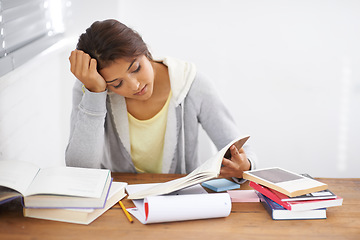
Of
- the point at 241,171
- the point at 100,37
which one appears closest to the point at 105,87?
the point at 100,37

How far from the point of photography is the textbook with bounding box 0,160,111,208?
93cm

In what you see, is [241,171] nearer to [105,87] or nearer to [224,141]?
[224,141]

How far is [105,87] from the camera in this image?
1.31 metres

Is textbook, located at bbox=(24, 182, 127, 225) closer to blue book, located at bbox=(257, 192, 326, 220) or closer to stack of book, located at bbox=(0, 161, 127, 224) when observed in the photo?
stack of book, located at bbox=(0, 161, 127, 224)

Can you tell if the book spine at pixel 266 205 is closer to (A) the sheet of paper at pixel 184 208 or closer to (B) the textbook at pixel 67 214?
(A) the sheet of paper at pixel 184 208

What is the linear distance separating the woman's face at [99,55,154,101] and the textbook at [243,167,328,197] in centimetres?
48

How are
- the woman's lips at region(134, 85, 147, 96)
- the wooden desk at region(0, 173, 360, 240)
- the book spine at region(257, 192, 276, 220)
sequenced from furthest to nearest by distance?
the woman's lips at region(134, 85, 147, 96)
the book spine at region(257, 192, 276, 220)
the wooden desk at region(0, 173, 360, 240)

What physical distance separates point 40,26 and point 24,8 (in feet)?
0.65

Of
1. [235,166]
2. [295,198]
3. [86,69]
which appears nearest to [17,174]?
[86,69]

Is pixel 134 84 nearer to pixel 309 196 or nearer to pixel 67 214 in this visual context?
pixel 67 214

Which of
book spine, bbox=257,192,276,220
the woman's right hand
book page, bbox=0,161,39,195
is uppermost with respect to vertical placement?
the woman's right hand

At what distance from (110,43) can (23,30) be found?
1.76ft

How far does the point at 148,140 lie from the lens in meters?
1.51

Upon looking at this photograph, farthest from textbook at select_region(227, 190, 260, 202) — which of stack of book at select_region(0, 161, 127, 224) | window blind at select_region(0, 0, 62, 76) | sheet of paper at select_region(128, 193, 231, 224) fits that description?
window blind at select_region(0, 0, 62, 76)
